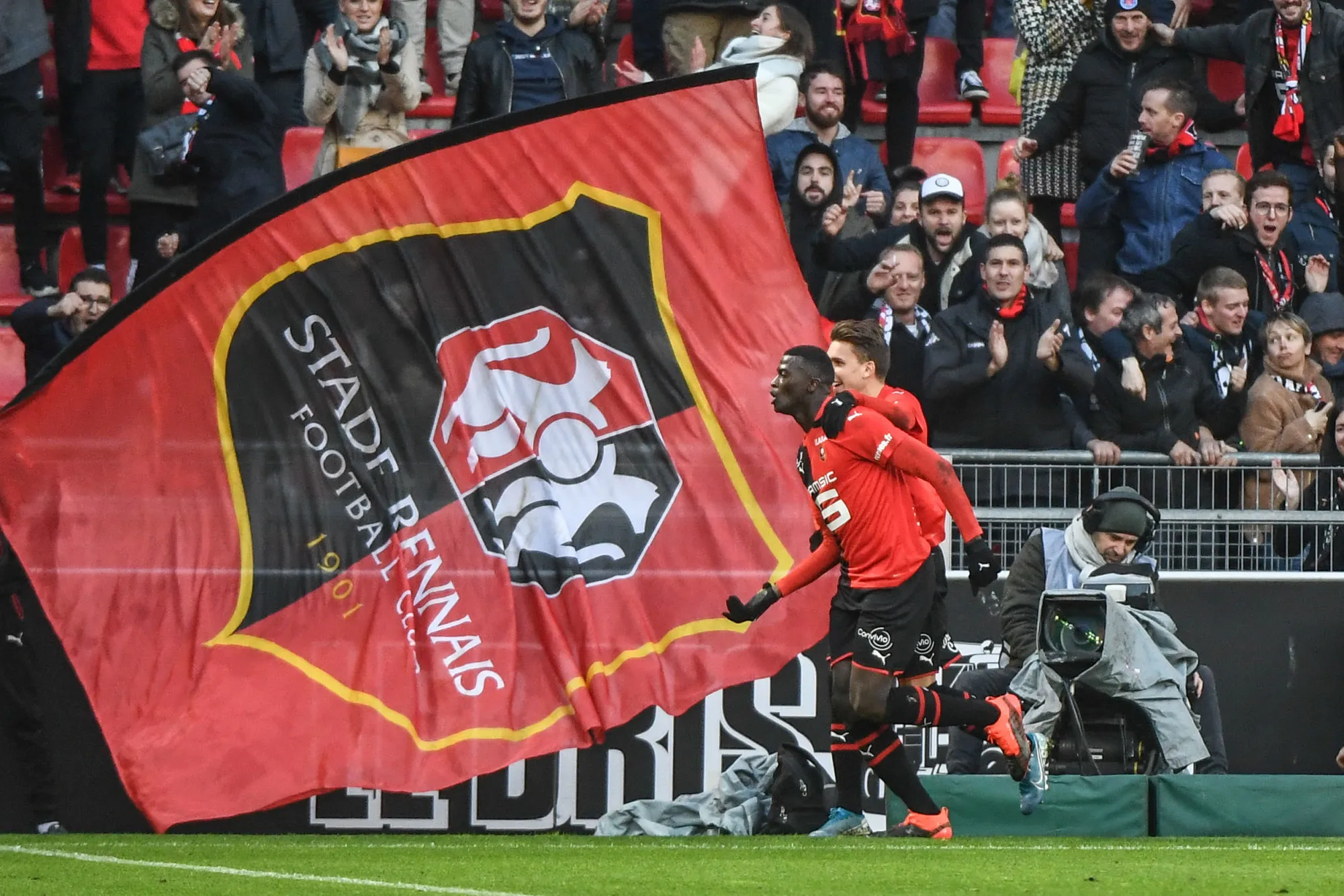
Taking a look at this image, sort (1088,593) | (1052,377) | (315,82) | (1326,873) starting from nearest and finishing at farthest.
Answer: (1326,873) → (1088,593) → (1052,377) → (315,82)

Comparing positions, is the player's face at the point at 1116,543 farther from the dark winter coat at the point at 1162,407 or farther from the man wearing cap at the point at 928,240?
the man wearing cap at the point at 928,240

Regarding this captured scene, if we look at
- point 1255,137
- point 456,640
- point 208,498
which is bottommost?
point 456,640

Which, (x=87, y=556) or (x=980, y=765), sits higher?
(x=87, y=556)

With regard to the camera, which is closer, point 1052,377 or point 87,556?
point 87,556

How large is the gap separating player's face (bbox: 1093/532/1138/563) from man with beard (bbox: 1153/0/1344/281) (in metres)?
4.09

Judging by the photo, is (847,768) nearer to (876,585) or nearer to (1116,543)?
(876,585)

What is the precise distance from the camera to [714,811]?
8570 mm

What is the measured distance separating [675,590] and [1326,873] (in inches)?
124

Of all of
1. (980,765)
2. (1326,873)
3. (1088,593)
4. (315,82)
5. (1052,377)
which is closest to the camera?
(1326,873)

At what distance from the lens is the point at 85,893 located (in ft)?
19.0

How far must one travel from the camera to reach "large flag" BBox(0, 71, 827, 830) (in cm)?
834

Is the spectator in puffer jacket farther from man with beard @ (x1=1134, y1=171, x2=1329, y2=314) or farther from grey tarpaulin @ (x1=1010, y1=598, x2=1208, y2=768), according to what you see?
grey tarpaulin @ (x1=1010, y1=598, x2=1208, y2=768)

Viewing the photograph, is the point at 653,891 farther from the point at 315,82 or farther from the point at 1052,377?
the point at 315,82

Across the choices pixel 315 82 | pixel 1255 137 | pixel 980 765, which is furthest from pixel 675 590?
pixel 1255 137
